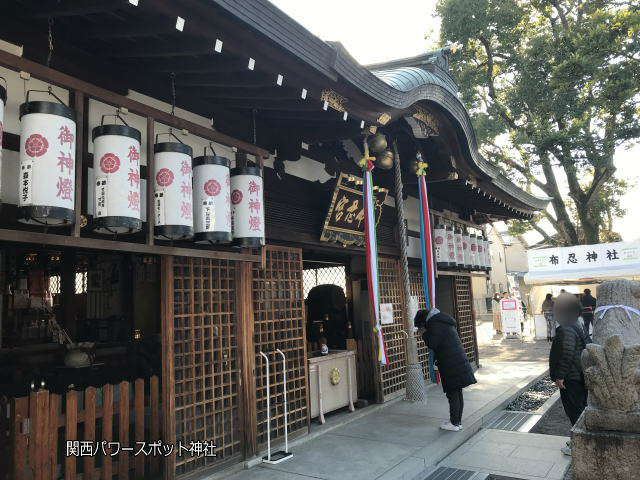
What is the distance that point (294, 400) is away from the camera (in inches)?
251

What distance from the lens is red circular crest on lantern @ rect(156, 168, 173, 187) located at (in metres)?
4.13

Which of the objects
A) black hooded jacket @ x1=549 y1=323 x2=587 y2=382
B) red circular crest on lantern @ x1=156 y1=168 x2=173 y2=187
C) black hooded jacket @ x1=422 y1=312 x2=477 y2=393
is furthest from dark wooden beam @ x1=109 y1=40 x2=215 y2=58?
black hooded jacket @ x1=549 y1=323 x2=587 y2=382

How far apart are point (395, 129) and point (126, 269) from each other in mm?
7048

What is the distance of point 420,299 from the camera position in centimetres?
1042

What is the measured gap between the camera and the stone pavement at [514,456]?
5.18 m

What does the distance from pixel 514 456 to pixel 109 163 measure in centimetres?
559

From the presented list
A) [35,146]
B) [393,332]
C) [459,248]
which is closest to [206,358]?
[35,146]

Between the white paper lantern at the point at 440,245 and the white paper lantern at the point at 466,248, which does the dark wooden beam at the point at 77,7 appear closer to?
the white paper lantern at the point at 440,245

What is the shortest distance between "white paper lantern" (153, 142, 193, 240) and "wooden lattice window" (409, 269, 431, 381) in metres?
6.73

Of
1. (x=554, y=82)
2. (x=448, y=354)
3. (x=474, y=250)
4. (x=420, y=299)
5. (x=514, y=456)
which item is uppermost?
(x=554, y=82)

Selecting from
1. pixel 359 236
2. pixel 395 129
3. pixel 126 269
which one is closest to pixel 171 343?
pixel 359 236

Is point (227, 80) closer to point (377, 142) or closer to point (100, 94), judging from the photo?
point (100, 94)

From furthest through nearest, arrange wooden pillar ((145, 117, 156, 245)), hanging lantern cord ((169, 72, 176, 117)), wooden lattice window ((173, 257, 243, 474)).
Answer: wooden lattice window ((173, 257, 243, 474)), hanging lantern cord ((169, 72, 176, 117)), wooden pillar ((145, 117, 156, 245))

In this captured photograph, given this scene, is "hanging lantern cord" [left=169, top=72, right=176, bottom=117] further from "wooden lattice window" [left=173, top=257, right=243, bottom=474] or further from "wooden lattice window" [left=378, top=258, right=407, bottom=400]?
"wooden lattice window" [left=378, top=258, right=407, bottom=400]
